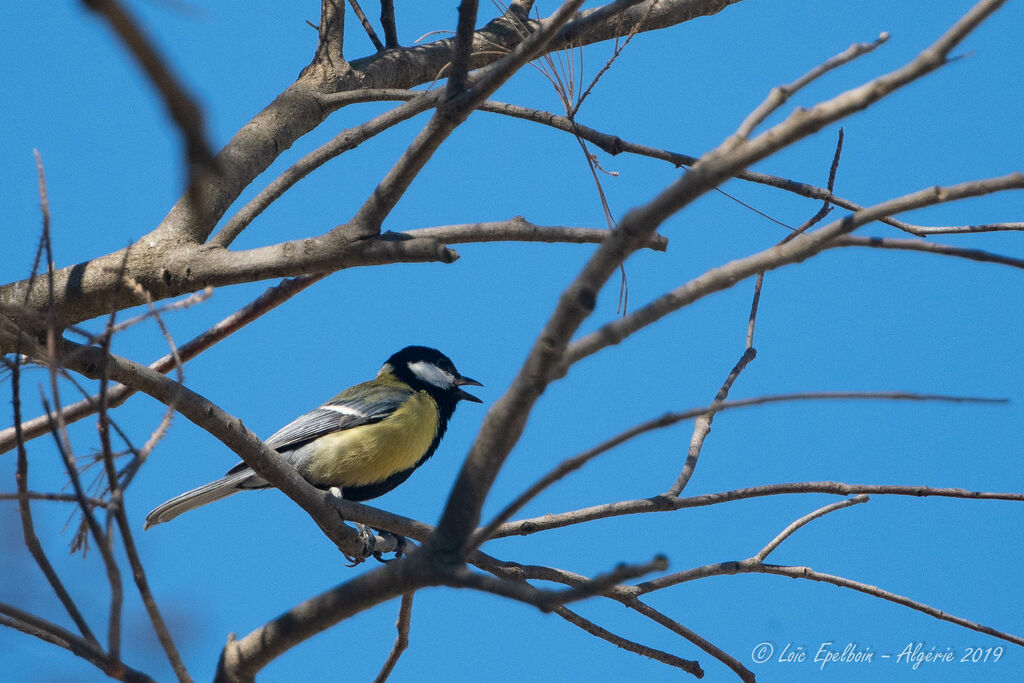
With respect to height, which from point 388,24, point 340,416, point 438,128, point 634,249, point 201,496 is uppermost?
point 388,24

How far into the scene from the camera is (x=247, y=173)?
284 centimetres

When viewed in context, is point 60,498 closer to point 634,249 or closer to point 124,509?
point 124,509

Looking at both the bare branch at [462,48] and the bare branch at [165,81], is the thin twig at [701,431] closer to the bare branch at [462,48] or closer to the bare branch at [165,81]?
the bare branch at [462,48]

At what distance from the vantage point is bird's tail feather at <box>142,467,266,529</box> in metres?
3.15

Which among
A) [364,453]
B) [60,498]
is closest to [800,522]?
[60,498]

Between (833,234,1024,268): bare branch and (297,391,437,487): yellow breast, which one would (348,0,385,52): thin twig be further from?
(833,234,1024,268): bare branch

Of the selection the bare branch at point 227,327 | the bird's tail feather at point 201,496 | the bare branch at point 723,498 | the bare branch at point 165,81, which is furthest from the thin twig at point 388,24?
the bare branch at point 165,81

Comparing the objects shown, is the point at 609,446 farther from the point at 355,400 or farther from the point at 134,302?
the point at 355,400

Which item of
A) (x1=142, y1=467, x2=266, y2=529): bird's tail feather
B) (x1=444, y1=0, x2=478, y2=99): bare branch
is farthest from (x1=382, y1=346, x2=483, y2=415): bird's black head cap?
(x1=444, y1=0, x2=478, y2=99): bare branch

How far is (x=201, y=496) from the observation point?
3221 mm

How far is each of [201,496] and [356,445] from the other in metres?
0.62

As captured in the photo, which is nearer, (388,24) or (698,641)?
(698,641)

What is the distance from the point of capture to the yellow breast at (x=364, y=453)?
3576mm

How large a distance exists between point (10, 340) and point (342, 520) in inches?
42.0
